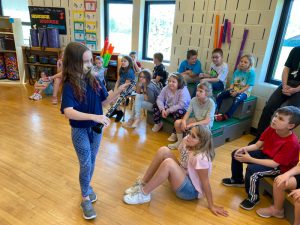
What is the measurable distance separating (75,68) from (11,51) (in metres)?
4.37

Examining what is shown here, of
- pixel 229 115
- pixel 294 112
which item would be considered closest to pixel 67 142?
pixel 229 115

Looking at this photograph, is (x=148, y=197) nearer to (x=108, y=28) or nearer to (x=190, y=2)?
(x=190, y=2)

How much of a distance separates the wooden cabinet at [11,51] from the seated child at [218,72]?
12.6 ft

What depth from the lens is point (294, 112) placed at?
170 cm

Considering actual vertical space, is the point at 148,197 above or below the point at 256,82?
below

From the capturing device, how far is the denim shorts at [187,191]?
1812 millimetres

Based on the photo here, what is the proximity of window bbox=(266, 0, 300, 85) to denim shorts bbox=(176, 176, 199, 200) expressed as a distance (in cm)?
222

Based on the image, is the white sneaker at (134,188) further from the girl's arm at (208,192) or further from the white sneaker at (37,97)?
the white sneaker at (37,97)

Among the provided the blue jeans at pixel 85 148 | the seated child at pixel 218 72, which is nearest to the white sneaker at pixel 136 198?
the blue jeans at pixel 85 148

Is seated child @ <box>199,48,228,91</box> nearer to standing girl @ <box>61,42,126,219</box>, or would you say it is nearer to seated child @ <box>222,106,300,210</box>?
seated child @ <box>222,106,300,210</box>

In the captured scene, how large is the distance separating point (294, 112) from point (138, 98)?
1988 mm

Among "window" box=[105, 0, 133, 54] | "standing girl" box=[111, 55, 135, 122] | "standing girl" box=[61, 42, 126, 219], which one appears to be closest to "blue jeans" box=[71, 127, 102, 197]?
"standing girl" box=[61, 42, 126, 219]

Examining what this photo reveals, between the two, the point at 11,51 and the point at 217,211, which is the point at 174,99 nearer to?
the point at 217,211

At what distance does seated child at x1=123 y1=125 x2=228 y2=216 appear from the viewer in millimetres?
1729
